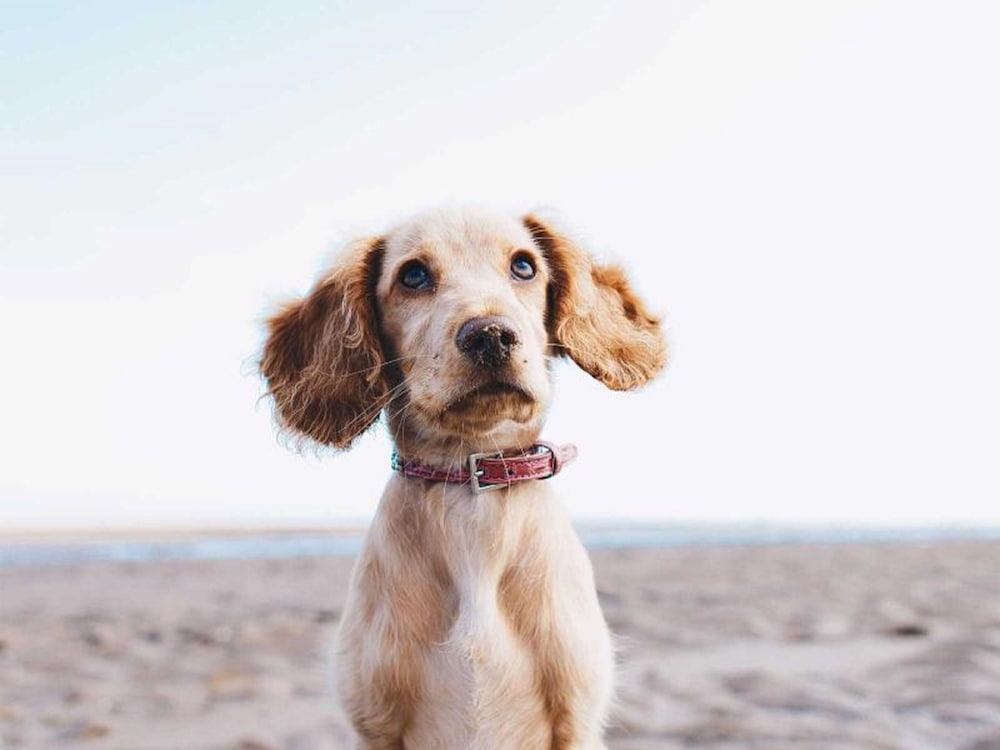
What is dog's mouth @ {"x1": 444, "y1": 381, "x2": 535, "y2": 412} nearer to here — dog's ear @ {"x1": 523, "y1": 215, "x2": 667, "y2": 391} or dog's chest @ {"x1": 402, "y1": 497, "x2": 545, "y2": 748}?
dog's chest @ {"x1": 402, "y1": 497, "x2": 545, "y2": 748}

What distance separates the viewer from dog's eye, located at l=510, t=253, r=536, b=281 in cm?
286

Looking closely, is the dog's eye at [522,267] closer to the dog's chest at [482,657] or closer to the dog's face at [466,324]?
the dog's face at [466,324]

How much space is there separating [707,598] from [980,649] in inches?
169

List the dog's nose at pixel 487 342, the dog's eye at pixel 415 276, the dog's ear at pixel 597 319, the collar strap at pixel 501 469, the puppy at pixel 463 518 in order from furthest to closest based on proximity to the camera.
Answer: the dog's ear at pixel 597 319 < the dog's eye at pixel 415 276 < the collar strap at pixel 501 469 < the puppy at pixel 463 518 < the dog's nose at pixel 487 342

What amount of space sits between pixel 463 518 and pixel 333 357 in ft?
2.23

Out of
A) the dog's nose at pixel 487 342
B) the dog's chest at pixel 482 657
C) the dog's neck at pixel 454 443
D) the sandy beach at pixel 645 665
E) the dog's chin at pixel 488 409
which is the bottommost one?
the sandy beach at pixel 645 665

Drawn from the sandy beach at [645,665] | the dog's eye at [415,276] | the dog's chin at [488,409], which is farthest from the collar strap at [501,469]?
the sandy beach at [645,665]

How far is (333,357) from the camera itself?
2.90 m

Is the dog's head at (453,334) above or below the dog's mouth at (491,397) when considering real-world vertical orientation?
above

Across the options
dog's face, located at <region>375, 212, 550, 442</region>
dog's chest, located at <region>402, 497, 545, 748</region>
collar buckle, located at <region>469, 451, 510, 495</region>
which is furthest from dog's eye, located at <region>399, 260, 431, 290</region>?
dog's chest, located at <region>402, 497, 545, 748</region>

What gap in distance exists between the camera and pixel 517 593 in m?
2.62

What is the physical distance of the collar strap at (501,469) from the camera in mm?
2592

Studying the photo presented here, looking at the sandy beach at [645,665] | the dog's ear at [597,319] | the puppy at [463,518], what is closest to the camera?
the puppy at [463,518]

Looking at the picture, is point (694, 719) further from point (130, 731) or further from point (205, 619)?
point (205, 619)
